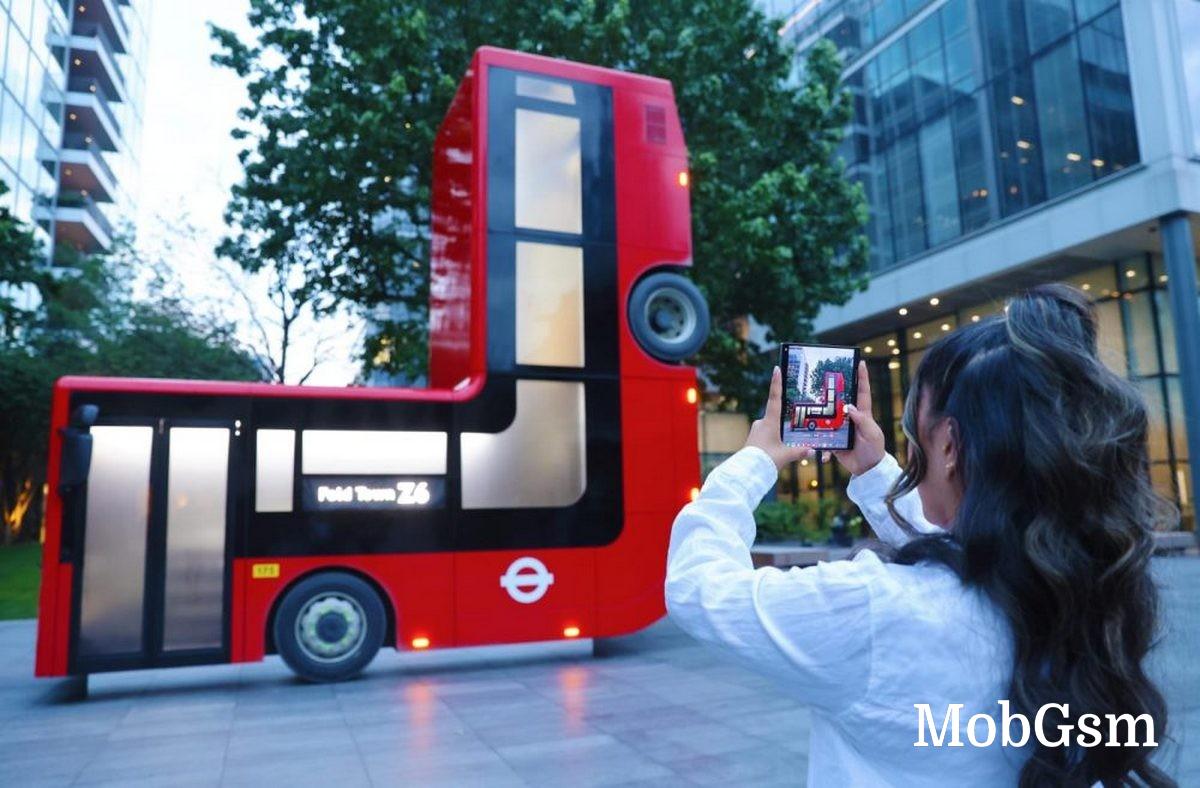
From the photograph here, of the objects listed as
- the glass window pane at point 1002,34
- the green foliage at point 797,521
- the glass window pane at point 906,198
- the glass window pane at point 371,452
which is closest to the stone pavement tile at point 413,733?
the glass window pane at point 371,452

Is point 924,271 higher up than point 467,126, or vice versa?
point 924,271

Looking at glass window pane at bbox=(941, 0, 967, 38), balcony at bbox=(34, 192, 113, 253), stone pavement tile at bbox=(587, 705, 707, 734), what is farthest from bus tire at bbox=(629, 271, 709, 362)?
balcony at bbox=(34, 192, 113, 253)

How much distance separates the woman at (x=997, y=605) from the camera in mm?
1227

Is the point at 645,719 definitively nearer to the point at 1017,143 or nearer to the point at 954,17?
the point at 1017,143

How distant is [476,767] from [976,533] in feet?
16.5

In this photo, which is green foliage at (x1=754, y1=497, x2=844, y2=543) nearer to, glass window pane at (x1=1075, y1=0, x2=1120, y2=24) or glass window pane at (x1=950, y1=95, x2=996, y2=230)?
glass window pane at (x1=950, y1=95, x2=996, y2=230)

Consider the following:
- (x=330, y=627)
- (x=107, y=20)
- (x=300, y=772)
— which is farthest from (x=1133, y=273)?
(x=107, y=20)

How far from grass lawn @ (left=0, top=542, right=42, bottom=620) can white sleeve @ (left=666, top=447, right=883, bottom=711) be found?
1739cm

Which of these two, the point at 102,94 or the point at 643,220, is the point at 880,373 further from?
the point at 102,94

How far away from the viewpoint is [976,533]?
1.26 m

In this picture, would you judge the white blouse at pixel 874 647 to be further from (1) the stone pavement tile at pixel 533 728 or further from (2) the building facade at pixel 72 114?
(2) the building facade at pixel 72 114

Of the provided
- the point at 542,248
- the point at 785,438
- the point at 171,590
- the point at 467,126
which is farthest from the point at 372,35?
the point at 785,438

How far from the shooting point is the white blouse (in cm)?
122

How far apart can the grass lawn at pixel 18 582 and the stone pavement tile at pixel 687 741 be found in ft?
44.6
